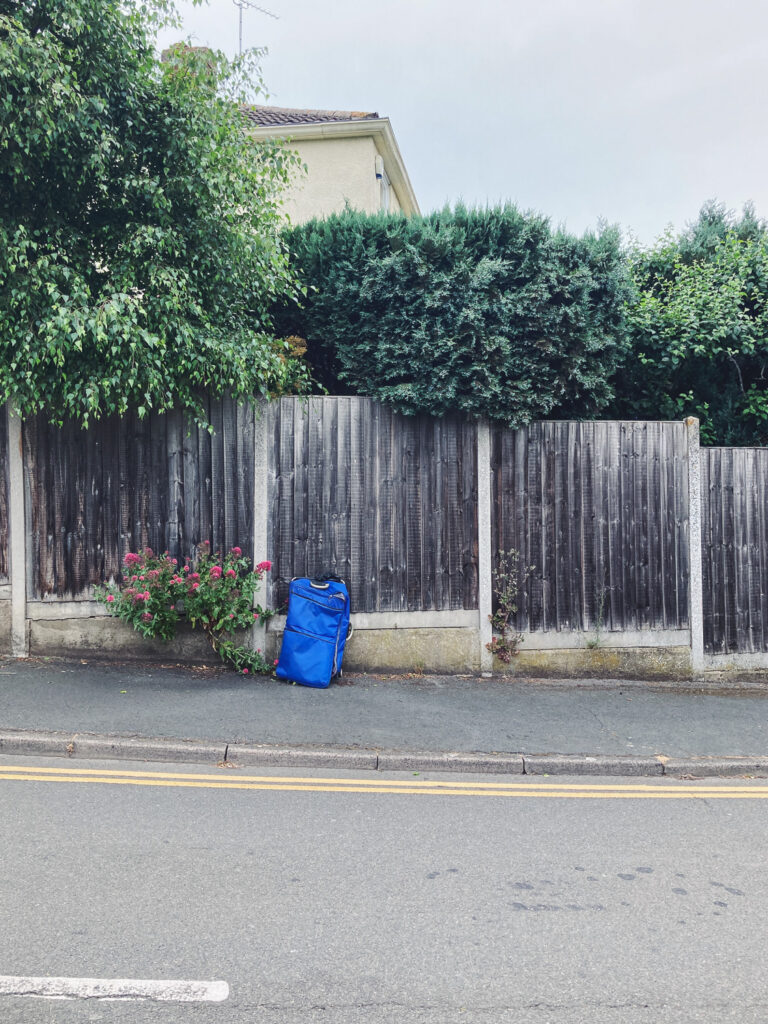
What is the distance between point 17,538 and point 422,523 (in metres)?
3.97

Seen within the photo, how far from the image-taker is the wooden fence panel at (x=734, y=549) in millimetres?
8102

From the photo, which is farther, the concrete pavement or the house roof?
the house roof

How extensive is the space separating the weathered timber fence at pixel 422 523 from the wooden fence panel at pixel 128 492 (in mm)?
19

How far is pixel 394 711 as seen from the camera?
6477mm

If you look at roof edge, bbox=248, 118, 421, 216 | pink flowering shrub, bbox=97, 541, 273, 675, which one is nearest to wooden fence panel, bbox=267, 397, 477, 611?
pink flowering shrub, bbox=97, 541, 273, 675

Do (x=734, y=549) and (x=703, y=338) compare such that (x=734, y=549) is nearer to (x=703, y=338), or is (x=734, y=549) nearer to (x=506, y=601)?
(x=703, y=338)

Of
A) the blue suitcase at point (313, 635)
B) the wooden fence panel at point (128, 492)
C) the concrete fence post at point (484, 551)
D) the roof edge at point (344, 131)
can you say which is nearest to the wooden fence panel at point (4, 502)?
the wooden fence panel at point (128, 492)

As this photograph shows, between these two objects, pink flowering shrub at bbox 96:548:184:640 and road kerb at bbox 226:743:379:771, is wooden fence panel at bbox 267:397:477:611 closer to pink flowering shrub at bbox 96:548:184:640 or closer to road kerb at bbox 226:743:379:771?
pink flowering shrub at bbox 96:548:184:640

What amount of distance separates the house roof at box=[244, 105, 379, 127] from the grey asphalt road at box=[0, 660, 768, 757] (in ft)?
39.2

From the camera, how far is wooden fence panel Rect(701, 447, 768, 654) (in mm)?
8102

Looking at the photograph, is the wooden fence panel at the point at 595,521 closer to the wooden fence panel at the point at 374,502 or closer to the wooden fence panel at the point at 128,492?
A: the wooden fence panel at the point at 374,502

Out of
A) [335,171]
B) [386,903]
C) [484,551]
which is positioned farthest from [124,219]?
[335,171]

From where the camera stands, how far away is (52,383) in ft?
21.8

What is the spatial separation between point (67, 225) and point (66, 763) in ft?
15.3
